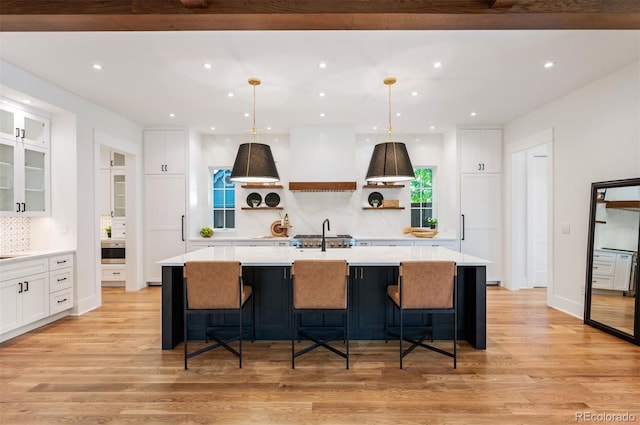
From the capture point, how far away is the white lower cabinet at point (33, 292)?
128 inches

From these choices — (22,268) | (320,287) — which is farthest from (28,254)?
(320,287)

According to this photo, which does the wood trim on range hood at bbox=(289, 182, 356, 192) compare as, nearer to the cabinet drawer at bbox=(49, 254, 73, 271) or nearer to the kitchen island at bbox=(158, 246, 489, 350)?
the kitchen island at bbox=(158, 246, 489, 350)

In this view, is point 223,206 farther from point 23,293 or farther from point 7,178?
point 23,293

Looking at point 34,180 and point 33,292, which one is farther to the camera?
point 34,180

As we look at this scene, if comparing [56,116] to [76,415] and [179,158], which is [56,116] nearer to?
[179,158]

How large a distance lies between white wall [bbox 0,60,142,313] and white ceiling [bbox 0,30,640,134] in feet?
0.76

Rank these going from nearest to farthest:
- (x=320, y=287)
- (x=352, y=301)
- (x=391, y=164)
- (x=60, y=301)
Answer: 1. (x=320, y=287)
2. (x=352, y=301)
3. (x=391, y=164)
4. (x=60, y=301)

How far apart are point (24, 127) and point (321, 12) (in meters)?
3.86

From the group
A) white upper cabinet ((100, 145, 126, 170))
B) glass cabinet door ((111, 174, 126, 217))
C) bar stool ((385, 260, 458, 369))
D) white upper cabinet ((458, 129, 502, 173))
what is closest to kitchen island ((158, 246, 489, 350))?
bar stool ((385, 260, 458, 369))

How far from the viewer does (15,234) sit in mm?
3953

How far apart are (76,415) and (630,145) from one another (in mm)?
5391

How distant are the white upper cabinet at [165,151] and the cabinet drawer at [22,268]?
7.86ft

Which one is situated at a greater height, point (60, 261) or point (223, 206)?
point (223, 206)

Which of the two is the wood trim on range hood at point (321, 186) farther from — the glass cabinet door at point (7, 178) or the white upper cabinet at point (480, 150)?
the glass cabinet door at point (7, 178)
